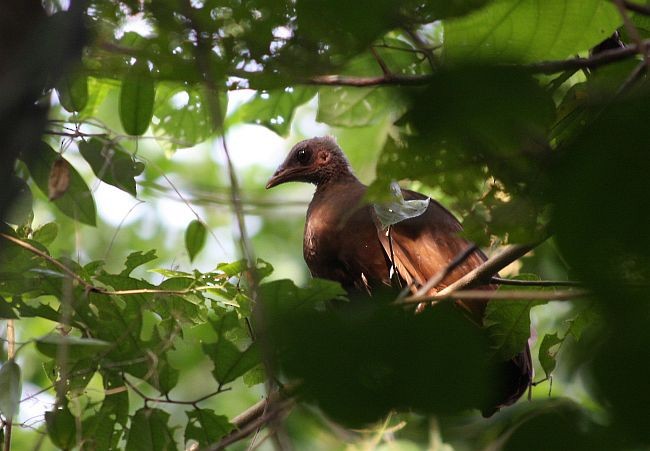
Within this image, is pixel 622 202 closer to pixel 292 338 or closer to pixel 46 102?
pixel 292 338

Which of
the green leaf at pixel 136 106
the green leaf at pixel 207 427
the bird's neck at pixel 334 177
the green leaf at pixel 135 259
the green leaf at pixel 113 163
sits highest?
the green leaf at pixel 136 106

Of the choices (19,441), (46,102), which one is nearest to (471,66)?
(46,102)

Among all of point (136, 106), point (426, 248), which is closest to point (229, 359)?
point (136, 106)

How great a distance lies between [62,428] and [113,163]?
2.93ft

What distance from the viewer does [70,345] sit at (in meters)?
2.06

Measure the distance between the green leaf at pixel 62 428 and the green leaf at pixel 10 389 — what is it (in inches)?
8.1

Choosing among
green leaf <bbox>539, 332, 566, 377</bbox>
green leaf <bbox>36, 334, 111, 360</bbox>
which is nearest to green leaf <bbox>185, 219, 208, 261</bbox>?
green leaf <bbox>36, 334, 111, 360</bbox>

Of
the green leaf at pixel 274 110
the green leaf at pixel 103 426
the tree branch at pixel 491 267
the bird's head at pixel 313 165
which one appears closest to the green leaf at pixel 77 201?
the green leaf at pixel 103 426

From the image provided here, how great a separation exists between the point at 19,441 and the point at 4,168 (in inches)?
235

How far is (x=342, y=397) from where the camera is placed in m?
1.06

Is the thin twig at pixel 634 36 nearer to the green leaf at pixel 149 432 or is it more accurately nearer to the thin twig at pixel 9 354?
the green leaf at pixel 149 432

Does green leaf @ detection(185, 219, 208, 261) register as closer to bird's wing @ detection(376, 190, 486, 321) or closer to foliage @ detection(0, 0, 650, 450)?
foliage @ detection(0, 0, 650, 450)

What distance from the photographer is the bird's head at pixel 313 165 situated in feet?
16.7

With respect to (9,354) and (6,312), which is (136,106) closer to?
(6,312)
